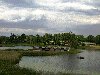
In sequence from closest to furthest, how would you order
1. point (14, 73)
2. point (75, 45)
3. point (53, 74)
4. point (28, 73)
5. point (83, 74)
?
point (14, 73) < point (28, 73) < point (53, 74) < point (83, 74) < point (75, 45)

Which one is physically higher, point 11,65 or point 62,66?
point 11,65

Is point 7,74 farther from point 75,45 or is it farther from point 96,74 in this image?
point 75,45

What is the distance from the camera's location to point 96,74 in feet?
172

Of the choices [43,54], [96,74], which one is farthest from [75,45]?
[96,74]

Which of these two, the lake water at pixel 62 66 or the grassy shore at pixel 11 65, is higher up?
the grassy shore at pixel 11 65

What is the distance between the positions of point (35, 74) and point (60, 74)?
244 inches

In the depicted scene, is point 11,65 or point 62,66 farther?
point 62,66

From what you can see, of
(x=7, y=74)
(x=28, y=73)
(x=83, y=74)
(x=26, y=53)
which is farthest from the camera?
(x=26, y=53)

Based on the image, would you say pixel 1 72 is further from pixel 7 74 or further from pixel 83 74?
pixel 83 74

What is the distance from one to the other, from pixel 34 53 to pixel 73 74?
5998 centimetres

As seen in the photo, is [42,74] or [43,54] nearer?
[42,74]

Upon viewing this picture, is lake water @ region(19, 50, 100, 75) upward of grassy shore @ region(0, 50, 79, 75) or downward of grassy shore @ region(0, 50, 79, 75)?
downward

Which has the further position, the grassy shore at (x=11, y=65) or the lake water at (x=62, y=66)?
the lake water at (x=62, y=66)

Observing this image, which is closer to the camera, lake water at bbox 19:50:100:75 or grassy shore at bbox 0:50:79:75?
grassy shore at bbox 0:50:79:75
